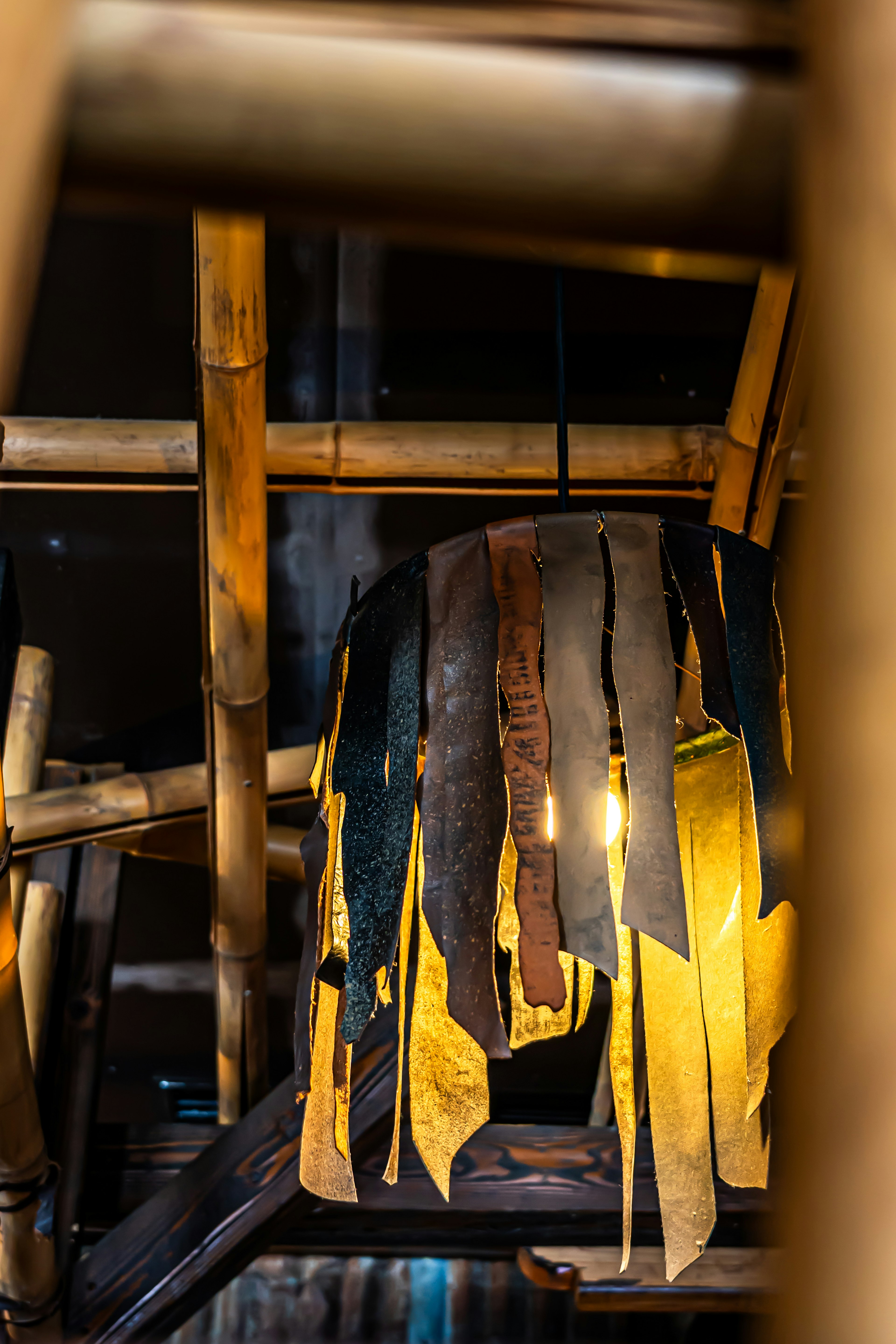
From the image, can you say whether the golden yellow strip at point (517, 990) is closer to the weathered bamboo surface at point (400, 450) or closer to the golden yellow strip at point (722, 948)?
the golden yellow strip at point (722, 948)

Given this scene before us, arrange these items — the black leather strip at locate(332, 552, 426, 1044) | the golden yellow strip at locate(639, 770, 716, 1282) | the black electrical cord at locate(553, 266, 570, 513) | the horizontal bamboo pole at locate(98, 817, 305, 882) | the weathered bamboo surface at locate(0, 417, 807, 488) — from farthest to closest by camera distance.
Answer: the horizontal bamboo pole at locate(98, 817, 305, 882) → the weathered bamboo surface at locate(0, 417, 807, 488) → the black electrical cord at locate(553, 266, 570, 513) → the golden yellow strip at locate(639, 770, 716, 1282) → the black leather strip at locate(332, 552, 426, 1044)

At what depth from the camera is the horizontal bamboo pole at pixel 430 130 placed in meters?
0.35

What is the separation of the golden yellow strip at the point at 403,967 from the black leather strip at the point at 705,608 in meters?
0.48

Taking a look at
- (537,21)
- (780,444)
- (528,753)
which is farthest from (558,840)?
(780,444)

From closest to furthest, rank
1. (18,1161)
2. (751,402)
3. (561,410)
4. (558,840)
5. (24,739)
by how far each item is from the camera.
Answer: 1. (558,840)
2. (561,410)
3. (751,402)
4. (18,1161)
5. (24,739)

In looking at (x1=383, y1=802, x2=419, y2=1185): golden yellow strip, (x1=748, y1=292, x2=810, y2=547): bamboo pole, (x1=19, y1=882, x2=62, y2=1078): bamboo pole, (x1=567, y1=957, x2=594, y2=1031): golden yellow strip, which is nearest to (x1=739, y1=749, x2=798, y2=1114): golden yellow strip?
(x1=567, y1=957, x2=594, y2=1031): golden yellow strip

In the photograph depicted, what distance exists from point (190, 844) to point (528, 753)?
6.46 feet

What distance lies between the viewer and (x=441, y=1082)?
1.75 meters

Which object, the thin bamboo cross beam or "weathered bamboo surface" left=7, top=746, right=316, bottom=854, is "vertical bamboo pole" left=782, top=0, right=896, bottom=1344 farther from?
"weathered bamboo surface" left=7, top=746, right=316, bottom=854

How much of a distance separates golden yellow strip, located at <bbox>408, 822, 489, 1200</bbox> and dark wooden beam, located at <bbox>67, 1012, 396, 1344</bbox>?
5.12ft

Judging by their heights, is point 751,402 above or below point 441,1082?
above

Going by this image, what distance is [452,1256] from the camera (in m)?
3.98

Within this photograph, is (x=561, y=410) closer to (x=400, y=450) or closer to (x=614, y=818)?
(x=614, y=818)

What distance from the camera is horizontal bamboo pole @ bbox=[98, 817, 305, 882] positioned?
3.20m
